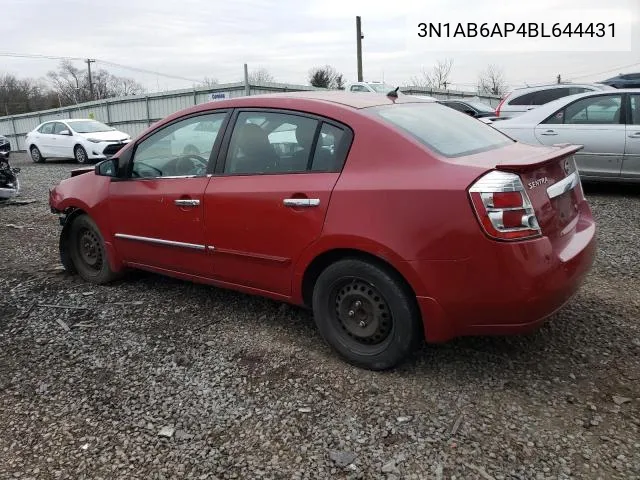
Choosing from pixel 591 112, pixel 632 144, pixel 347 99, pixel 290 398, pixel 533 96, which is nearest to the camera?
pixel 290 398

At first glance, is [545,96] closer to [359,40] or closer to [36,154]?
[36,154]

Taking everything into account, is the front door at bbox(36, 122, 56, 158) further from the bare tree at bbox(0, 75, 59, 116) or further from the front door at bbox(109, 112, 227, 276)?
the bare tree at bbox(0, 75, 59, 116)

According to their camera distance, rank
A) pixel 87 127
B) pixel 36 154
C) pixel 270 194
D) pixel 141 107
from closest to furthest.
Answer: pixel 270 194 → pixel 87 127 → pixel 36 154 → pixel 141 107

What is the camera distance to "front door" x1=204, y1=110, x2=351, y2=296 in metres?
3.14

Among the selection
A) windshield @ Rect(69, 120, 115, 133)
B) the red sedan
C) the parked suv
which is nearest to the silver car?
the parked suv

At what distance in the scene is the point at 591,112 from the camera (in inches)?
299

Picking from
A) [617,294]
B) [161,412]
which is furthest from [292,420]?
[617,294]

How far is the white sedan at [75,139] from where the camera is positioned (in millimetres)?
16766

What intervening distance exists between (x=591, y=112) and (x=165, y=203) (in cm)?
633

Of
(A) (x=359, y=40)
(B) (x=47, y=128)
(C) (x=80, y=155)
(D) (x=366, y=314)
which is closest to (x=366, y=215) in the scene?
(D) (x=366, y=314)

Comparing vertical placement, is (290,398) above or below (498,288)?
below

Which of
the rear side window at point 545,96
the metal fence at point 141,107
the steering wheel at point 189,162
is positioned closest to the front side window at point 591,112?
the rear side window at point 545,96

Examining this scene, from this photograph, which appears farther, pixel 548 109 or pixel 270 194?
pixel 548 109

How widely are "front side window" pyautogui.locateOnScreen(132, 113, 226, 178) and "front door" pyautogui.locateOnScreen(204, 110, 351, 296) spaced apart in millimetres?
222
